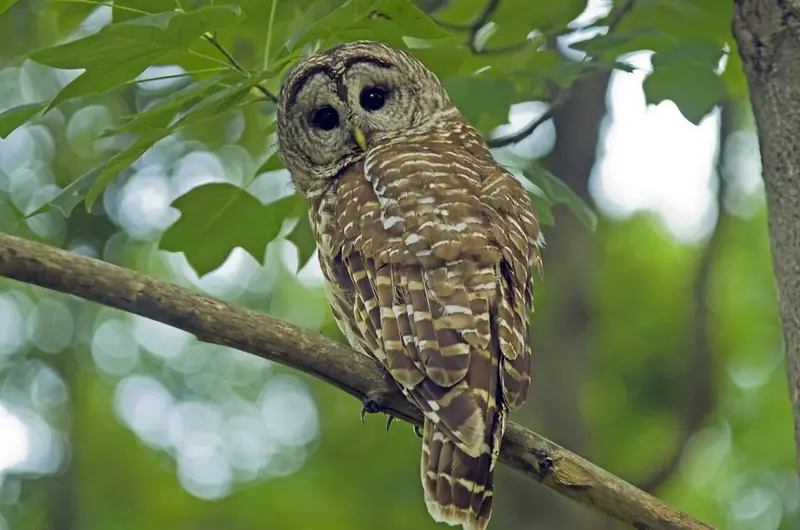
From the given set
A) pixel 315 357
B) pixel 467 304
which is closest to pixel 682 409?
pixel 467 304

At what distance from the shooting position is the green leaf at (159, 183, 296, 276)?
3025mm

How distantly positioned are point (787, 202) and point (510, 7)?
1.05 metres

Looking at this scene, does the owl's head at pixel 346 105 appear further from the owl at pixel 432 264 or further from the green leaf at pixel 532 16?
the green leaf at pixel 532 16

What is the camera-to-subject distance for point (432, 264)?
2.68 m

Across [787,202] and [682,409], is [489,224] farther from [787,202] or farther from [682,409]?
[682,409]

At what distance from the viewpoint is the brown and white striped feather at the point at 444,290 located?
2428mm

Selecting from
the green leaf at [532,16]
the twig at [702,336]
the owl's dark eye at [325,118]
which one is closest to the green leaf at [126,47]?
the green leaf at [532,16]

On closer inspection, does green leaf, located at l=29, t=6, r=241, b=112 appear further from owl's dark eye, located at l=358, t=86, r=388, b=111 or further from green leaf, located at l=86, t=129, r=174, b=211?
owl's dark eye, located at l=358, t=86, r=388, b=111

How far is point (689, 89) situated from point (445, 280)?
→ 94 centimetres

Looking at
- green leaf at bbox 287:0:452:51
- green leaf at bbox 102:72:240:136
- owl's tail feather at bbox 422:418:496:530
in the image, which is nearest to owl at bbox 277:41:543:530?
owl's tail feather at bbox 422:418:496:530

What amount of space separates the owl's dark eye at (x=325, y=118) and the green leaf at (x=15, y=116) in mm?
1518

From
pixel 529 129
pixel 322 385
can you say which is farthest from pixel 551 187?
pixel 322 385

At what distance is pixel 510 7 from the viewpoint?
10.1 feet

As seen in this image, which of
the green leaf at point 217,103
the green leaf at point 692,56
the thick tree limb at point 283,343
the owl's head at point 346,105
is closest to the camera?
the thick tree limb at point 283,343
